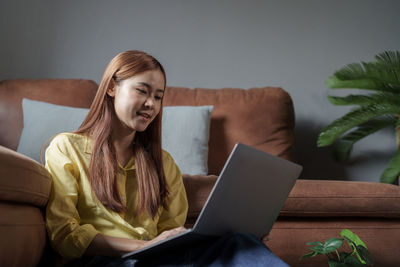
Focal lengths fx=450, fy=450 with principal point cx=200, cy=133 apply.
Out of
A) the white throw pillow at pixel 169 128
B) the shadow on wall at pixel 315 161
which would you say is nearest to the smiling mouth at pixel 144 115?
the white throw pillow at pixel 169 128

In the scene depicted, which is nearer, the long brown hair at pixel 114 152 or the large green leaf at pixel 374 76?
the long brown hair at pixel 114 152

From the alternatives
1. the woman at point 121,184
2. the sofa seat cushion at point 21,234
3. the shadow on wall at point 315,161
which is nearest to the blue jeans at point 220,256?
the woman at point 121,184

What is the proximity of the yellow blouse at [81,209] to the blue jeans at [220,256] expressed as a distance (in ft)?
0.30

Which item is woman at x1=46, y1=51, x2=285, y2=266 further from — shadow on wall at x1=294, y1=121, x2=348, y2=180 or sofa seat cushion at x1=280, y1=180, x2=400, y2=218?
shadow on wall at x1=294, y1=121, x2=348, y2=180

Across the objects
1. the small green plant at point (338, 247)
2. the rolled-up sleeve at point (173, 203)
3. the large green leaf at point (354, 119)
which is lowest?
the rolled-up sleeve at point (173, 203)

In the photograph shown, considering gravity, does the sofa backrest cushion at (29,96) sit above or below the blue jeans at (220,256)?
below

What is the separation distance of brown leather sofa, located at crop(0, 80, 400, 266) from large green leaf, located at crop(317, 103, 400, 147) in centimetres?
23

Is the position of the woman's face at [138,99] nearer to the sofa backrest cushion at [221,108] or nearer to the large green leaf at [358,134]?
the sofa backrest cushion at [221,108]

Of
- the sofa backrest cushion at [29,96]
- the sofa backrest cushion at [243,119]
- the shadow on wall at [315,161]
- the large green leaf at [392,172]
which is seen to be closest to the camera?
the sofa backrest cushion at [29,96]

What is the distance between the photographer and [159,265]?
1.07 m

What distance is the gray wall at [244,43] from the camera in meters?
2.75

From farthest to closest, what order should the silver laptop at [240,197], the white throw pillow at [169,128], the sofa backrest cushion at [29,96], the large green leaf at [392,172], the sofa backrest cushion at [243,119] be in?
the large green leaf at [392,172] < the sofa backrest cushion at [243,119] < the sofa backrest cushion at [29,96] < the white throw pillow at [169,128] < the silver laptop at [240,197]

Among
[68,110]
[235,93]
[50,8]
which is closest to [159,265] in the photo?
[68,110]

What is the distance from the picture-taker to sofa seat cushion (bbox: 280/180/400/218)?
1.75m
